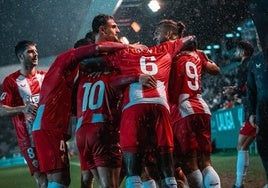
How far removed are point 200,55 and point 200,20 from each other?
15929 millimetres

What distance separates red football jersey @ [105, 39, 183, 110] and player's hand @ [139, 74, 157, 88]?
41 mm

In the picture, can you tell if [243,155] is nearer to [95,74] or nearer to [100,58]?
[95,74]

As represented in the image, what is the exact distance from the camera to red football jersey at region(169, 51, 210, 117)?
4785 millimetres

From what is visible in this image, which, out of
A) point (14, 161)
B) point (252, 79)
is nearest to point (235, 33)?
point (14, 161)

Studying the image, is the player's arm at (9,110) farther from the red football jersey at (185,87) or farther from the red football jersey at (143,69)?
the red football jersey at (185,87)

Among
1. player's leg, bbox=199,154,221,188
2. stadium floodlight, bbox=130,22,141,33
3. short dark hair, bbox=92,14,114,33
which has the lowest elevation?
player's leg, bbox=199,154,221,188

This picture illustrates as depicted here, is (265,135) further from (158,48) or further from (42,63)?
(42,63)

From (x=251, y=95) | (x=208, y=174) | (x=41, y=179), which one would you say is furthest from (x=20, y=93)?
(x=251, y=95)

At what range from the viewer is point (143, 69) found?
4168 mm

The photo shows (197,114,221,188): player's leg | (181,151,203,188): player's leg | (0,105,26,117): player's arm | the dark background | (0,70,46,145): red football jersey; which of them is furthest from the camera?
the dark background

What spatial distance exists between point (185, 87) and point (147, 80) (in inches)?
33.7

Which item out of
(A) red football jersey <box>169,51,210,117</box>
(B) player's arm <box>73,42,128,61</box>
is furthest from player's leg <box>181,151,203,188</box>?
(B) player's arm <box>73,42,128,61</box>

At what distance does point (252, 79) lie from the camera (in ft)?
17.4

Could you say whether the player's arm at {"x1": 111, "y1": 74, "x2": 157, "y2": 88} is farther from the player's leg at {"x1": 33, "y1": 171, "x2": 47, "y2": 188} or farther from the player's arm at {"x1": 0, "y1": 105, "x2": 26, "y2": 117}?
the player's leg at {"x1": 33, "y1": 171, "x2": 47, "y2": 188}
